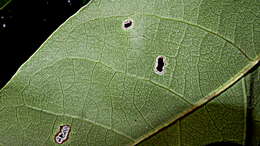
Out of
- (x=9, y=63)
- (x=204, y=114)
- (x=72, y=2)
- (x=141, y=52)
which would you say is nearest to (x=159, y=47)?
(x=141, y=52)

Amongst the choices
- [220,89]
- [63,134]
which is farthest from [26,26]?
[220,89]

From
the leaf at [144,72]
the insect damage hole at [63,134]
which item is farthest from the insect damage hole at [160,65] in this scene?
the insect damage hole at [63,134]

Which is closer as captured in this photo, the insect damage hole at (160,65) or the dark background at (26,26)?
the insect damage hole at (160,65)

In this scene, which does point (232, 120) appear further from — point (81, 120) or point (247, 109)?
point (81, 120)

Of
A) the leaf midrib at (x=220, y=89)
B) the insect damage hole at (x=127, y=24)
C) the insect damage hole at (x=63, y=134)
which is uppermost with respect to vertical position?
the insect damage hole at (x=127, y=24)

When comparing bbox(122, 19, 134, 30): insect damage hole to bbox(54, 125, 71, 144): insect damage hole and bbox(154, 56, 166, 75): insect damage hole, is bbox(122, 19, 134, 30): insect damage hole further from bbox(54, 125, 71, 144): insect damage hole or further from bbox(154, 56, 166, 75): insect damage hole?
bbox(54, 125, 71, 144): insect damage hole

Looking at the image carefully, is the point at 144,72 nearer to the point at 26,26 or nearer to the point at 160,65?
the point at 160,65

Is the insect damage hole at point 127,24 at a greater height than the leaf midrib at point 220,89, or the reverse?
the insect damage hole at point 127,24

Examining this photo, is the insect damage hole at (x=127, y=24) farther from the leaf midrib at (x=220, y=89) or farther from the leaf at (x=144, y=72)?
the leaf midrib at (x=220, y=89)
